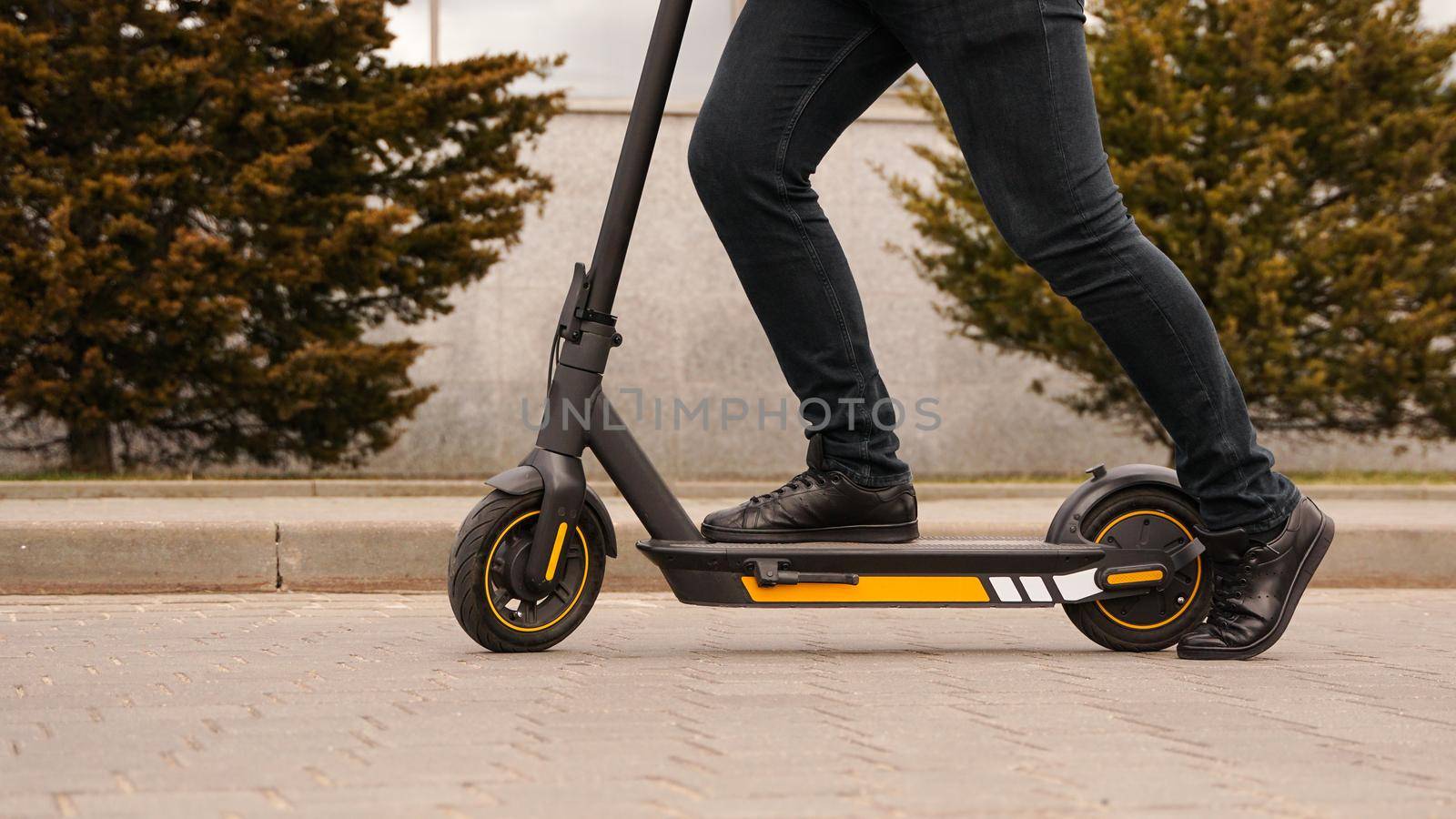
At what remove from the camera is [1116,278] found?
3385 millimetres

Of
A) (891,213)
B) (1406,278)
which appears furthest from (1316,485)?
(891,213)

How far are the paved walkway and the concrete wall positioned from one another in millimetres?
8295

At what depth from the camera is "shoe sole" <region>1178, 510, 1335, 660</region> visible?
353cm

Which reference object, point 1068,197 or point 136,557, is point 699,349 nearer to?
point 136,557

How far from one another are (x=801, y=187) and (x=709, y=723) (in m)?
1.25

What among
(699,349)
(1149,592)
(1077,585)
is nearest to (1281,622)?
(1149,592)

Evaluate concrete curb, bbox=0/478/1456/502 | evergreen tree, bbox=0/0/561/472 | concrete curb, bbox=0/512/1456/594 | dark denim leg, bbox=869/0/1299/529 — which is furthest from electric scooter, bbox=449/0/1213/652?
evergreen tree, bbox=0/0/561/472

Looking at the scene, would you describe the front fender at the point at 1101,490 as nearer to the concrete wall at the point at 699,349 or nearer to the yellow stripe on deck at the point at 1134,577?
the yellow stripe on deck at the point at 1134,577

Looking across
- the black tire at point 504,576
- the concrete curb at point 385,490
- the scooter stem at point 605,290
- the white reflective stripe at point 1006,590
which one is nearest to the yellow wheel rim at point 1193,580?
the white reflective stripe at point 1006,590

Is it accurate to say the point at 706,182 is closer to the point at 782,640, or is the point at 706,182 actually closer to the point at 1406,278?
the point at 782,640

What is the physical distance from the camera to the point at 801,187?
138 inches

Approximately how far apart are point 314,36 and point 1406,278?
7.11 m

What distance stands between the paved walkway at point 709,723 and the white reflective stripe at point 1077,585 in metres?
0.14

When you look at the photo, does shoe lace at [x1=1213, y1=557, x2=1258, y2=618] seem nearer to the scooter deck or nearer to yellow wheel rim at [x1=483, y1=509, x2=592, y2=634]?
the scooter deck
